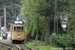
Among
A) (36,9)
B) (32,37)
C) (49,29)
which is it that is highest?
(36,9)

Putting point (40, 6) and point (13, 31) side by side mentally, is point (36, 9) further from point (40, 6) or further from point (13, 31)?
point (13, 31)

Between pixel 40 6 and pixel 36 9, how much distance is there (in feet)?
2.69

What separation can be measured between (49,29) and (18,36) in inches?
173

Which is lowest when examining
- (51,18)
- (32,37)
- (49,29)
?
(32,37)

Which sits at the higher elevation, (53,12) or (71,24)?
(53,12)

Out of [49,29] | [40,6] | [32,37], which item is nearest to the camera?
[40,6]

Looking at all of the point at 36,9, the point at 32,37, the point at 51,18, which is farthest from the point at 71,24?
the point at 32,37

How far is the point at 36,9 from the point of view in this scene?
18141 millimetres

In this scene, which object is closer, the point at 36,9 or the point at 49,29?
the point at 36,9

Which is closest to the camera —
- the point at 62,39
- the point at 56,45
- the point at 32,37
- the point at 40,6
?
the point at 62,39

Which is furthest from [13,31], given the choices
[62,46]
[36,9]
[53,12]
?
[62,46]

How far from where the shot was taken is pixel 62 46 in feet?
48.4

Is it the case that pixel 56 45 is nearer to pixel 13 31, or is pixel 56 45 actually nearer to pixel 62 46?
pixel 62 46

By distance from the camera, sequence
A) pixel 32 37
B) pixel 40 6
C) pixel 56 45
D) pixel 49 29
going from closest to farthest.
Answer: pixel 56 45 → pixel 40 6 → pixel 49 29 → pixel 32 37
